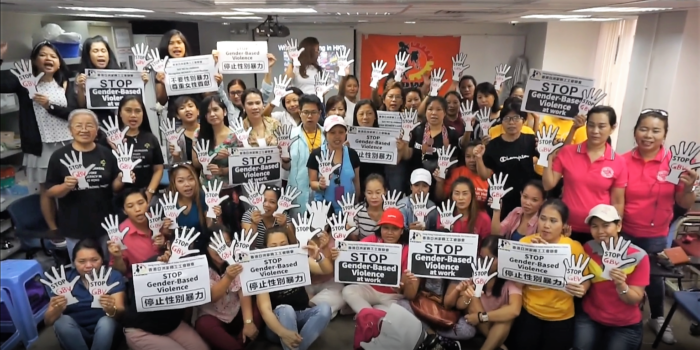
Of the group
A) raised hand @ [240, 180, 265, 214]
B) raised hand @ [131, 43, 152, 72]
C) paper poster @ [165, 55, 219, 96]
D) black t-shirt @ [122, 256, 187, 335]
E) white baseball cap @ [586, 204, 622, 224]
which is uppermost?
raised hand @ [131, 43, 152, 72]

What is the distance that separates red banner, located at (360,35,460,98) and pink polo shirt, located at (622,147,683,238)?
4.28 metres

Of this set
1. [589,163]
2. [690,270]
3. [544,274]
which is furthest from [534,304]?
[690,270]

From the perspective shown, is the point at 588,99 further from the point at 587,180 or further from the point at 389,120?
the point at 389,120

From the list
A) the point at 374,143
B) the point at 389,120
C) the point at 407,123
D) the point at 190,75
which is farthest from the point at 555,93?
the point at 190,75

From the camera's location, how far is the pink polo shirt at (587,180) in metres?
2.49

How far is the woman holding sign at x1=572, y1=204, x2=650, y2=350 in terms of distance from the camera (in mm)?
2182

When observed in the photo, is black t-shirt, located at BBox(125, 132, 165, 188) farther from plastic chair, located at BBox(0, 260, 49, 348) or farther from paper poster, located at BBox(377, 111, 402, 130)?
paper poster, located at BBox(377, 111, 402, 130)

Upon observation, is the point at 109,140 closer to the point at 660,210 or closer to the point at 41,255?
the point at 41,255

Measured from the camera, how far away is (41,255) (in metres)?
3.32

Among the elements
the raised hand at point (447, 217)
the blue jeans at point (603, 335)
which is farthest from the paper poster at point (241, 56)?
the blue jeans at point (603, 335)

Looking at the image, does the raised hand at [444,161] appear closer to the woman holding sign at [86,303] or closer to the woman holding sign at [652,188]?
the woman holding sign at [652,188]

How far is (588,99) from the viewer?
9.46ft

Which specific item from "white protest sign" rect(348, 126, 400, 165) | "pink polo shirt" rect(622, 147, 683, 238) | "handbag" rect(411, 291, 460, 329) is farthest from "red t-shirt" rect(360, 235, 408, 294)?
"pink polo shirt" rect(622, 147, 683, 238)

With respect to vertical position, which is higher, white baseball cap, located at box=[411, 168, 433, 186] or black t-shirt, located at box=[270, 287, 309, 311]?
white baseball cap, located at box=[411, 168, 433, 186]
